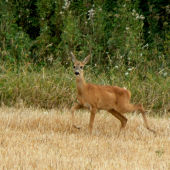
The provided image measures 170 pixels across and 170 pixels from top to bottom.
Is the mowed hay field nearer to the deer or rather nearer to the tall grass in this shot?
the deer

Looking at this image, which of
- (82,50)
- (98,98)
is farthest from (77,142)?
(82,50)

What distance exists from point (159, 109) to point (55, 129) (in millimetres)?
2967

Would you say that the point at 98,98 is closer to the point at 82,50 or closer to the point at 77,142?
the point at 77,142

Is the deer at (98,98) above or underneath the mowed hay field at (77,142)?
above

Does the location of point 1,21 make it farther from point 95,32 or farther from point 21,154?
point 21,154

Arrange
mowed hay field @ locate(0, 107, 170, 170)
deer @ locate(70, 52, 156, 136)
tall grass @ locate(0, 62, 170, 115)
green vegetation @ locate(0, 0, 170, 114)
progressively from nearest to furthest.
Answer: mowed hay field @ locate(0, 107, 170, 170), deer @ locate(70, 52, 156, 136), tall grass @ locate(0, 62, 170, 115), green vegetation @ locate(0, 0, 170, 114)

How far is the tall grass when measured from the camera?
30.1 feet

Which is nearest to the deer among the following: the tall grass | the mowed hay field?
the mowed hay field

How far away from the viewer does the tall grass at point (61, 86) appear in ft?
30.1

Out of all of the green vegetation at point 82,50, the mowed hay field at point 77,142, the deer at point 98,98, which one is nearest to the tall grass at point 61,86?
the green vegetation at point 82,50

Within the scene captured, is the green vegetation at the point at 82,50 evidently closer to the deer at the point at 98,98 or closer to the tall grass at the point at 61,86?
the tall grass at the point at 61,86

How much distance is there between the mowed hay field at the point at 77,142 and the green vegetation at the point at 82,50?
77 cm

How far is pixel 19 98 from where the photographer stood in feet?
29.8

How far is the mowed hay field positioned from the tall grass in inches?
22.2
